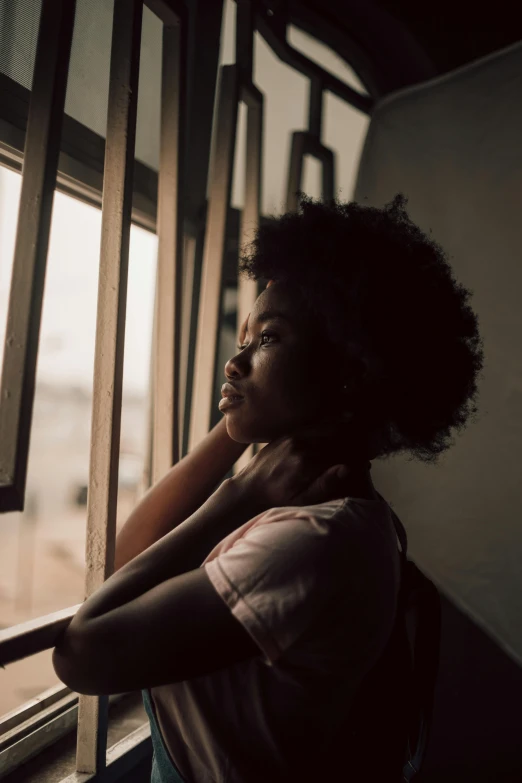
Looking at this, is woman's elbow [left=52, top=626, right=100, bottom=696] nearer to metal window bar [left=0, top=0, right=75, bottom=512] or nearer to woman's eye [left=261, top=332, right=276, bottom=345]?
metal window bar [left=0, top=0, right=75, bottom=512]

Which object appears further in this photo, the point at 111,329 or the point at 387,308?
the point at 111,329

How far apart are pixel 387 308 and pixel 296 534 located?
0.33 meters

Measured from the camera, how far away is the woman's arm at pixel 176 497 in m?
1.02

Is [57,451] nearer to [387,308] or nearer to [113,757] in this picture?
[113,757]

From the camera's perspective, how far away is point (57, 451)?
1235mm

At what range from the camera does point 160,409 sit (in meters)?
1.22

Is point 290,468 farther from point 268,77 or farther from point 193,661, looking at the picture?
point 268,77

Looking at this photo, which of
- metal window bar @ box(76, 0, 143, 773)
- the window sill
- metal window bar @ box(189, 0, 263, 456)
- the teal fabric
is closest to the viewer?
the teal fabric

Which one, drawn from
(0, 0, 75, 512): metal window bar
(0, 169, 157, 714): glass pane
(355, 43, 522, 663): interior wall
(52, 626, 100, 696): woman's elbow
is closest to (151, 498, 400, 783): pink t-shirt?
(52, 626, 100, 696): woman's elbow

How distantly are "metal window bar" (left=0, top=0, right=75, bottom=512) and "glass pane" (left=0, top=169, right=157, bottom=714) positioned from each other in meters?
0.19

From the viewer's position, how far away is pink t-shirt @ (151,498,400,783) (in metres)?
0.61

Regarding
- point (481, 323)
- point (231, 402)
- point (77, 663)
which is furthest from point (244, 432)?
point (481, 323)

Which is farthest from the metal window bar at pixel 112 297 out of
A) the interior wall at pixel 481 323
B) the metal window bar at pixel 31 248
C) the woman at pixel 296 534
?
the interior wall at pixel 481 323

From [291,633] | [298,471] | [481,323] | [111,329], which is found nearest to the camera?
[291,633]
